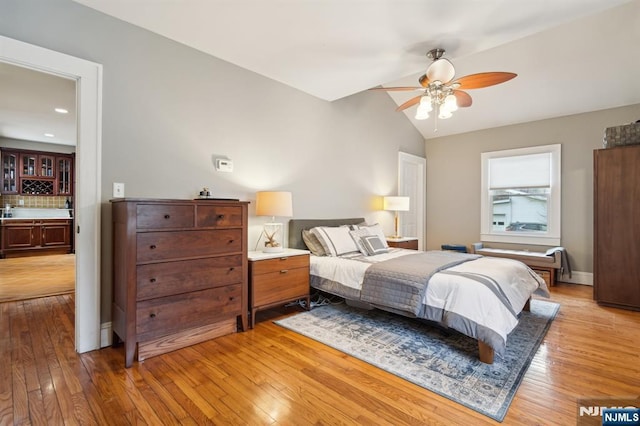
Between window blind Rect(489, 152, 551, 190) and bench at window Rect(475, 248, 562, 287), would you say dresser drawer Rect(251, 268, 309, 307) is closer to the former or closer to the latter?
bench at window Rect(475, 248, 562, 287)

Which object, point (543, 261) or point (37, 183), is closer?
point (543, 261)

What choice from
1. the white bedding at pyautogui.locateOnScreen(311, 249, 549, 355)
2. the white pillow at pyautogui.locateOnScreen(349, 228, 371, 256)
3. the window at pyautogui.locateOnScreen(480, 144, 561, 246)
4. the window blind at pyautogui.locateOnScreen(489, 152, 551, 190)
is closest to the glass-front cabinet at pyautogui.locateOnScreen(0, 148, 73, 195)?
the white pillow at pyautogui.locateOnScreen(349, 228, 371, 256)

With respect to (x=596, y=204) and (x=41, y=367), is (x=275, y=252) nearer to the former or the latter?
(x=41, y=367)

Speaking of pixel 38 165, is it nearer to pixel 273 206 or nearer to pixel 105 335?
pixel 105 335

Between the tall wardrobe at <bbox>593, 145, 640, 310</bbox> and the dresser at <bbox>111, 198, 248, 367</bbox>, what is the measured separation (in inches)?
157

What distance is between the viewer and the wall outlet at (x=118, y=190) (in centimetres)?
249

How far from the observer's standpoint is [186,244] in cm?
240

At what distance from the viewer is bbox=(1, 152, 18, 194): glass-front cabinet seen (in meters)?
6.42

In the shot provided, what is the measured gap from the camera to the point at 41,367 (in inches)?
82.5

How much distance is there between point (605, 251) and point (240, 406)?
13.7ft

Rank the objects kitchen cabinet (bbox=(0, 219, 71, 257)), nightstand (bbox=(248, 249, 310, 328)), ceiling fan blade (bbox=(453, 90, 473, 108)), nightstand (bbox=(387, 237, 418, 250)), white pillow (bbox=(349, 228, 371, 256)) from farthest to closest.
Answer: kitchen cabinet (bbox=(0, 219, 71, 257)) < nightstand (bbox=(387, 237, 418, 250)) < white pillow (bbox=(349, 228, 371, 256)) < ceiling fan blade (bbox=(453, 90, 473, 108)) < nightstand (bbox=(248, 249, 310, 328))

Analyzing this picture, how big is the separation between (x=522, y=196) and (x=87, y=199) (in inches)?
234

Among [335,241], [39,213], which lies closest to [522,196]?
[335,241]

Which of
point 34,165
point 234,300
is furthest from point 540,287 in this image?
point 34,165
